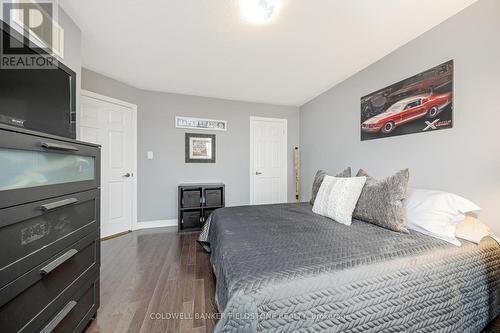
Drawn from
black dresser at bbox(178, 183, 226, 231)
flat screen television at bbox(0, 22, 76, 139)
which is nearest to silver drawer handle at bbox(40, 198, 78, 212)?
flat screen television at bbox(0, 22, 76, 139)

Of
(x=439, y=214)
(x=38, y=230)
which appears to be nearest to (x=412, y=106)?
(x=439, y=214)

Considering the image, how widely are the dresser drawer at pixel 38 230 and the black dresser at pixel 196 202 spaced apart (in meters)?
2.03

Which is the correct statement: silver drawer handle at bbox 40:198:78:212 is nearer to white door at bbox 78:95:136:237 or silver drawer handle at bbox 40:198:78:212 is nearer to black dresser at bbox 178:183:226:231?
white door at bbox 78:95:136:237

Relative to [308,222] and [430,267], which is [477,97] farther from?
[308,222]

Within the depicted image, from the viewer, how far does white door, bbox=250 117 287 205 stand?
399cm

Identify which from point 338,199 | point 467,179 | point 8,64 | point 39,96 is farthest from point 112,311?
point 467,179

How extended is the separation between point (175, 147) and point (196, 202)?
111cm

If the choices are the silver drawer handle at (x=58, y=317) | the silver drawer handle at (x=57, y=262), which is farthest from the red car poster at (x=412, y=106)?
the silver drawer handle at (x=58, y=317)

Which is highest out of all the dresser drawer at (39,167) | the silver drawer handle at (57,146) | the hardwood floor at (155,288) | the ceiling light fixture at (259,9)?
the ceiling light fixture at (259,9)

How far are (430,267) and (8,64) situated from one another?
2.55 metres

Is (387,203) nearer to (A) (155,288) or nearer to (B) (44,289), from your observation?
(A) (155,288)

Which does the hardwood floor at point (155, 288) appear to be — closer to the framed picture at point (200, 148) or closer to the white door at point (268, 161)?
the framed picture at point (200, 148)

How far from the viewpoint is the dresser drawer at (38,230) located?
753 millimetres

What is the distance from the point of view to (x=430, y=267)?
111 cm
